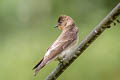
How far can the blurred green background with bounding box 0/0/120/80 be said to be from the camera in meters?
5.29

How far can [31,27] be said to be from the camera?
26.1 ft

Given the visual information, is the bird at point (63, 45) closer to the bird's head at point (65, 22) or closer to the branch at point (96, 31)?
the bird's head at point (65, 22)

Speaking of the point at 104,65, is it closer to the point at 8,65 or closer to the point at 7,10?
the point at 8,65

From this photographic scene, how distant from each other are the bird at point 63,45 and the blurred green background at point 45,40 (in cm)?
199

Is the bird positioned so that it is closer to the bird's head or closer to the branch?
the bird's head

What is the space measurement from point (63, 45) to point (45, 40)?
349 centimetres

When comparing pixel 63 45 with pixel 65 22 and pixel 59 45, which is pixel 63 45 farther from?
pixel 65 22

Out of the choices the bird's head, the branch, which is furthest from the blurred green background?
the branch

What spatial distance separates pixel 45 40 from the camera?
6.16 meters

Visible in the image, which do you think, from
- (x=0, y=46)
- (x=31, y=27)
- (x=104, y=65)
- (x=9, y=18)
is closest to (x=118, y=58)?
(x=104, y=65)

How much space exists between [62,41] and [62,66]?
703 mm

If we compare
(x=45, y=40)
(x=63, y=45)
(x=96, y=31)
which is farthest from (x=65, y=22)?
(x=45, y=40)

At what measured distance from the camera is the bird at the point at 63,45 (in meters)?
2.45

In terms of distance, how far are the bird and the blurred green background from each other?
199 cm
